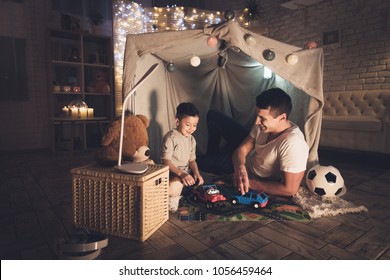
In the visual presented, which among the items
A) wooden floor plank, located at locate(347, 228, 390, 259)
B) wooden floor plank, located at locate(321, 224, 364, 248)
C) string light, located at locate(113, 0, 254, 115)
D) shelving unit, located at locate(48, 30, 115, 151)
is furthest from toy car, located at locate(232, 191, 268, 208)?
string light, located at locate(113, 0, 254, 115)

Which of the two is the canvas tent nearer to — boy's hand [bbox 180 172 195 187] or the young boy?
the young boy

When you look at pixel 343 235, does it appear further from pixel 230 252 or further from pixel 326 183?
pixel 230 252

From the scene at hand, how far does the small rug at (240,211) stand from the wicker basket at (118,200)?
Result: 351mm

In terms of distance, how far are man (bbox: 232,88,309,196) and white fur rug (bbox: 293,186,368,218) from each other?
0.13 meters

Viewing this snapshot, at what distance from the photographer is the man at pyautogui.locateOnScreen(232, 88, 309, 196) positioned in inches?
72.8

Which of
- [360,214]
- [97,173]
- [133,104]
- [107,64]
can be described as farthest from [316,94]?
[107,64]

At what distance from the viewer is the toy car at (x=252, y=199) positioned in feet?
6.06

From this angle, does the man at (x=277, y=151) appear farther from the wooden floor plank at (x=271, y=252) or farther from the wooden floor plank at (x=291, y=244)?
the wooden floor plank at (x=271, y=252)

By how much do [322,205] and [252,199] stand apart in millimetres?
503

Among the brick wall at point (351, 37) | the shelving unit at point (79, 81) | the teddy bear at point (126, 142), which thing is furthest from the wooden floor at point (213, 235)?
the brick wall at point (351, 37)

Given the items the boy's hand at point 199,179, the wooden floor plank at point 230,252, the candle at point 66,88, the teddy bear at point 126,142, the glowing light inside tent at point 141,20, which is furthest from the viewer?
the glowing light inside tent at point 141,20

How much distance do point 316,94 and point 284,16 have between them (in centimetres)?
419

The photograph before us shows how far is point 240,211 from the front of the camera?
1.82 meters

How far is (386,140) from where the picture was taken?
3.47 metres
